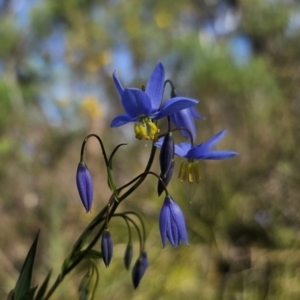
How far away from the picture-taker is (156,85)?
0.64 meters

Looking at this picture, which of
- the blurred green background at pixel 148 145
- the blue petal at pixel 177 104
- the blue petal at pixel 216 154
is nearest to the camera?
the blue petal at pixel 177 104

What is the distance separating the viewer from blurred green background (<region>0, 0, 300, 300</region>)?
276cm

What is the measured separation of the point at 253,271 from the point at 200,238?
1.37ft

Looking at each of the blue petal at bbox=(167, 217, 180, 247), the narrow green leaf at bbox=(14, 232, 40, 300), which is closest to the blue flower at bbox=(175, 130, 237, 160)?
the blue petal at bbox=(167, 217, 180, 247)

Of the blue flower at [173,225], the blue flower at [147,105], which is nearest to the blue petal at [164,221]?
the blue flower at [173,225]

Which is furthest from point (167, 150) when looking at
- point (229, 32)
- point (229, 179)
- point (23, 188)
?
point (229, 32)

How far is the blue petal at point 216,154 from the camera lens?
0.68 meters

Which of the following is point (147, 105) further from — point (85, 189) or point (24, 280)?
point (24, 280)

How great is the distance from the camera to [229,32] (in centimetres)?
1001

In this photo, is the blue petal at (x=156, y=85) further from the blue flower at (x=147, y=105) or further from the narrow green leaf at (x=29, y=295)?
the narrow green leaf at (x=29, y=295)

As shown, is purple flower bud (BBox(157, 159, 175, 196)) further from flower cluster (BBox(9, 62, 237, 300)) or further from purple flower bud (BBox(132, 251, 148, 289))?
purple flower bud (BBox(132, 251, 148, 289))

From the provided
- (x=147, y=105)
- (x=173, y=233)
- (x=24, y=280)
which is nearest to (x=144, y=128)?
(x=147, y=105)

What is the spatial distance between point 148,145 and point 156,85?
368 cm

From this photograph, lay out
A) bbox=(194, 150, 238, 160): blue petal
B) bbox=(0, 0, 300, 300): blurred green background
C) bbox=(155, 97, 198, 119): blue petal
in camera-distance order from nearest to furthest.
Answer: bbox=(155, 97, 198, 119): blue petal
bbox=(194, 150, 238, 160): blue petal
bbox=(0, 0, 300, 300): blurred green background
